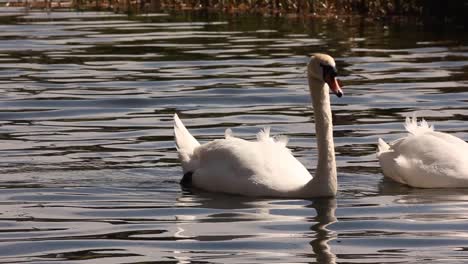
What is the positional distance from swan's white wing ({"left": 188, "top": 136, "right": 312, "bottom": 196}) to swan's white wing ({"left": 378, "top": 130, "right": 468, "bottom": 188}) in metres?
1.01

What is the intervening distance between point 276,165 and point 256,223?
1.39 meters

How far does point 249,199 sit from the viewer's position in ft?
39.1

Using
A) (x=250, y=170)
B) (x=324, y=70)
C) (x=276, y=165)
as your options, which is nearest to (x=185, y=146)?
(x=250, y=170)

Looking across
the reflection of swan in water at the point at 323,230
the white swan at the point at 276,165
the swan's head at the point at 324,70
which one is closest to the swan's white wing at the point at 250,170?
the white swan at the point at 276,165

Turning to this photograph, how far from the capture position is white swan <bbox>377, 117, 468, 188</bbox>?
41.0ft

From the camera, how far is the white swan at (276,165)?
1178 cm

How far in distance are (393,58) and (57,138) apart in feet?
31.5

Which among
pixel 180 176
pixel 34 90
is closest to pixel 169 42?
pixel 34 90

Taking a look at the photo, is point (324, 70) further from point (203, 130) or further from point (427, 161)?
point (203, 130)

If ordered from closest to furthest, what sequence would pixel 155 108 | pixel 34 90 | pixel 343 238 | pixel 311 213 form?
pixel 343 238, pixel 311 213, pixel 155 108, pixel 34 90

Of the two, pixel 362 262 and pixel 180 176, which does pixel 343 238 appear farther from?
pixel 180 176

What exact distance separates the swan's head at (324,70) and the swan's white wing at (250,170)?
0.77m

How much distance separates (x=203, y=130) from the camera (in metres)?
15.8

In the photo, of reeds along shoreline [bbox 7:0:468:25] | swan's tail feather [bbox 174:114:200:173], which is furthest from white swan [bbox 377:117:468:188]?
reeds along shoreline [bbox 7:0:468:25]
